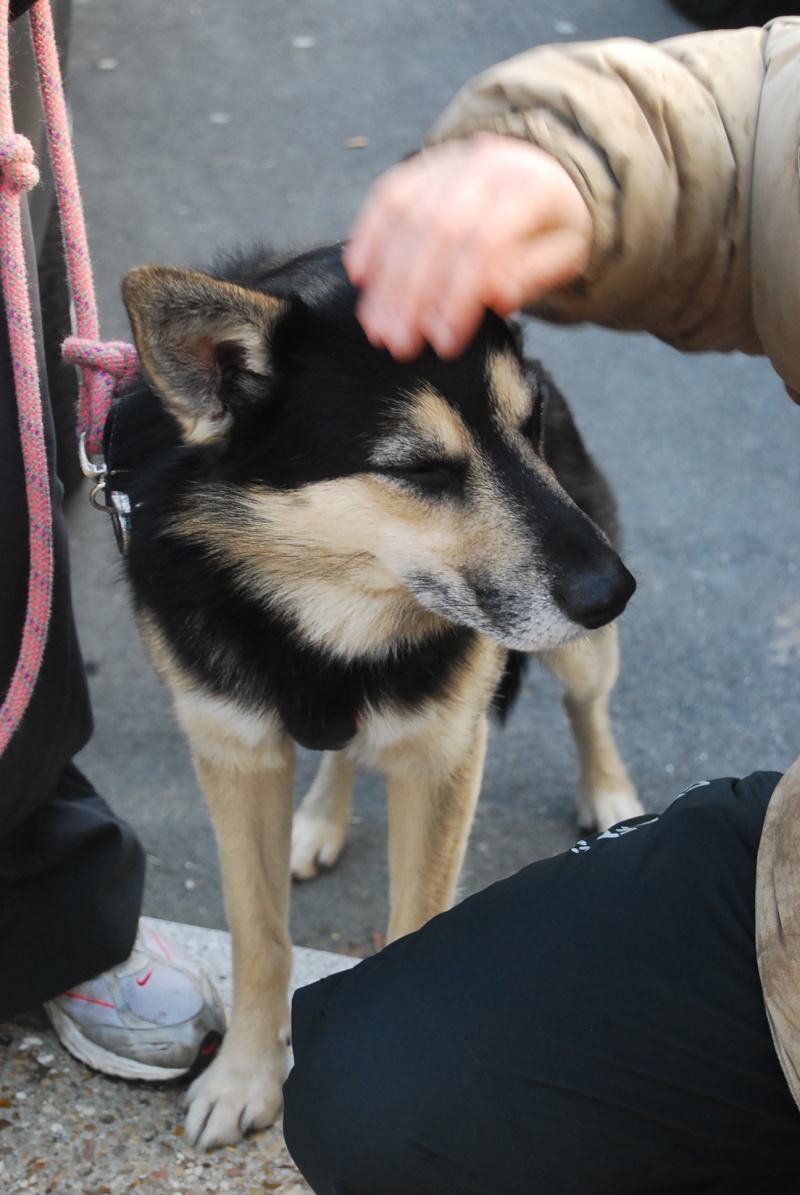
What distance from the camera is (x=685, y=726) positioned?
3.14 m

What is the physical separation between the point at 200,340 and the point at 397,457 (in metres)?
0.31

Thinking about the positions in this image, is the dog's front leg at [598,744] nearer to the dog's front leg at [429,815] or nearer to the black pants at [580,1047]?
the dog's front leg at [429,815]

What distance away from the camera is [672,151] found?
4.45 ft

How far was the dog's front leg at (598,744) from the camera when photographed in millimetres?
2664

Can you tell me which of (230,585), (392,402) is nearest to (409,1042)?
(230,585)

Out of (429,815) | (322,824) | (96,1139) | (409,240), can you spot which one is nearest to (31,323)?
(409,240)

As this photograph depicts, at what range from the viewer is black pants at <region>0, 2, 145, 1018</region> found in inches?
70.9

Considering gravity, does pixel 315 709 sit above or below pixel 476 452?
below

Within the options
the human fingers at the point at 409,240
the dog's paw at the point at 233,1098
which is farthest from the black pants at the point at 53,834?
the human fingers at the point at 409,240

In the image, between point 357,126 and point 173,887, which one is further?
point 357,126

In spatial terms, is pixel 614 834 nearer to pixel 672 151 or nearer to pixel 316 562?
pixel 316 562

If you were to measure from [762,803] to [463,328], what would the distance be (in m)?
0.80

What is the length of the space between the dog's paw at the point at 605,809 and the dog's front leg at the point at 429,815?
29.8 inches

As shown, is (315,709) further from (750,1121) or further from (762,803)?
(750,1121)
